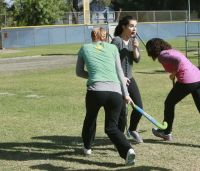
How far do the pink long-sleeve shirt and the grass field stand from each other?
Answer: 3.28 feet

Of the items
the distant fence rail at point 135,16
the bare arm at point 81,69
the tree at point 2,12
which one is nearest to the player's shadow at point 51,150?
the bare arm at point 81,69

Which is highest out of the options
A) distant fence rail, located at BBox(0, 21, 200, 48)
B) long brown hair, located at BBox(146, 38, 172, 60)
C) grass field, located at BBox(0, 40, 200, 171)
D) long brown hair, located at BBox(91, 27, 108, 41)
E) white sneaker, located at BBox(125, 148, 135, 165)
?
long brown hair, located at BBox(91, 27, 108, 41)

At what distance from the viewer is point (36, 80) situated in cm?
1788

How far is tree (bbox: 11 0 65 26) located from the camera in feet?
170

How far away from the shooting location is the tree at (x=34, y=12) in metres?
51.9

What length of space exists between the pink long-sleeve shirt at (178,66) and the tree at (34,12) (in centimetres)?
4542

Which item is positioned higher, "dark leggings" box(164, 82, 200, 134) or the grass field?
"dark leggings" box(164, 82, 200, 134)

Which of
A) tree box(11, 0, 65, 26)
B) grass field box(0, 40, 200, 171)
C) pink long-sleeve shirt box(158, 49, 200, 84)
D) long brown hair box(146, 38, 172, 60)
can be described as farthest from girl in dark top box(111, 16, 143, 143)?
tree box(11, 0, 65, 26)

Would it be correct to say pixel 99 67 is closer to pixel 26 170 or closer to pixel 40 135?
pixel 26 170

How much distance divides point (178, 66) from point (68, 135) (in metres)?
2.33

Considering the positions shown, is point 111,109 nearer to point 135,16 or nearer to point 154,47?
A: point 154,47

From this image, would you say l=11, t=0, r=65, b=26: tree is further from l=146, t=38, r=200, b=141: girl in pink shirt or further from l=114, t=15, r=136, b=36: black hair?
l=146, t=38, r=200, b=141: girl in pink shirt

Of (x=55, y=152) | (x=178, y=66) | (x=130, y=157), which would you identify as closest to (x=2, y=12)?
(x=55, y=152)

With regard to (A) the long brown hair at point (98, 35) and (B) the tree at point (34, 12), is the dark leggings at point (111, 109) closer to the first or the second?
(A) the long brown hair at point (98, 35)
